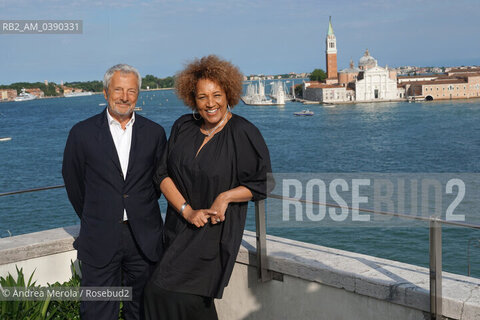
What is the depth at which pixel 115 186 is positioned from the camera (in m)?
2.51

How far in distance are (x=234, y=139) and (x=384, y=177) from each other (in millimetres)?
36211

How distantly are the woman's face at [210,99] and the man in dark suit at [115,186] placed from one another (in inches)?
11.0

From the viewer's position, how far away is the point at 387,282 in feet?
8.14

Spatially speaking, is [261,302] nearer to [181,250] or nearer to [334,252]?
[334,252]

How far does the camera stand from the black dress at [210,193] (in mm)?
2334

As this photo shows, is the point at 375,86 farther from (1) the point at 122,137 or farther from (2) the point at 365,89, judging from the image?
(1) the point at 122,137

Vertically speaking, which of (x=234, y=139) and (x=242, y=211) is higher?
(x=234, y=139)

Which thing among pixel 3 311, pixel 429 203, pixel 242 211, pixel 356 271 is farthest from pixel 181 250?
pixel 429 203

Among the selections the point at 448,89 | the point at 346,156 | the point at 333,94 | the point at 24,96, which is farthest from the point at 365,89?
the point at 24,96

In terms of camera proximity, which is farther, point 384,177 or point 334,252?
point 384,177

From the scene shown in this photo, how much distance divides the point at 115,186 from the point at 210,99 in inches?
23.1

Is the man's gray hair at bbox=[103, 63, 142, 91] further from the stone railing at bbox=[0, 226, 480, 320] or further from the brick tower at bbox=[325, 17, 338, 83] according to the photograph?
the brick tower at bbox=[325, 17, 338, 83]

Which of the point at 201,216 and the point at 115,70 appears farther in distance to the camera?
the point at 115,70

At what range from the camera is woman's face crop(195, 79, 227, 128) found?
2.33 meters
